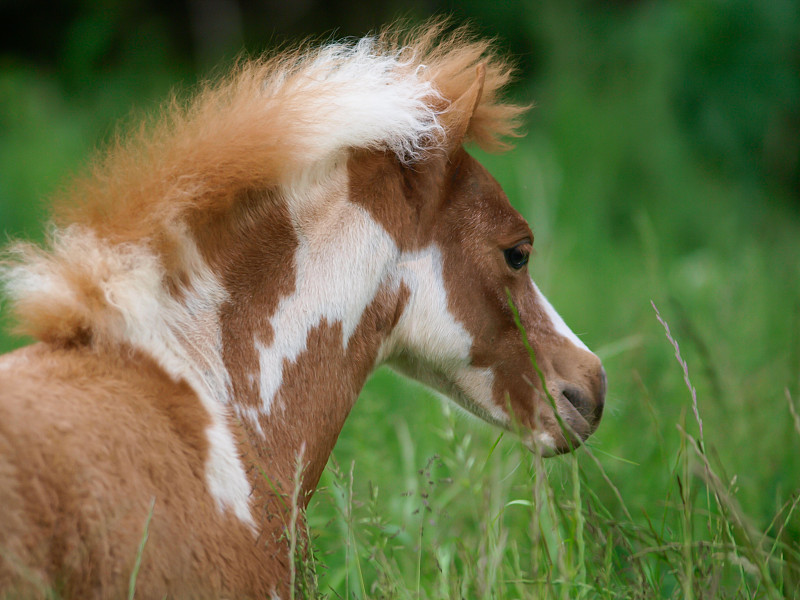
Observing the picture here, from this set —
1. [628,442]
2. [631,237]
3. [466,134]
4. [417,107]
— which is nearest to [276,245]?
[417,107]

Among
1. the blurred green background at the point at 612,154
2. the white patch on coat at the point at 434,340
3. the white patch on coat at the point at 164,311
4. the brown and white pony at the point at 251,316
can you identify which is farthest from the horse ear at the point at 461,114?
the blurred green background at the point at 612,154

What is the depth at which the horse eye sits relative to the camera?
2017 mm

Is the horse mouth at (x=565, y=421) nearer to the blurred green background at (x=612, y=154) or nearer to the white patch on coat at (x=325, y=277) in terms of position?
the white patch on coat at (x=325, y=277)

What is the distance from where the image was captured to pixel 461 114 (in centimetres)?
193

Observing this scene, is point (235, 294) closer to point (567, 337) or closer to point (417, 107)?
point (417, 107)

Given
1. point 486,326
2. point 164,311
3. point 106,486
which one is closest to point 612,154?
point 486,326

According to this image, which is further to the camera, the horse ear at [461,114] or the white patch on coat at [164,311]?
the horse ear at [461,114]

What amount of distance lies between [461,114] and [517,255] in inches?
15.7

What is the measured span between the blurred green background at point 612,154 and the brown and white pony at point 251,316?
1.29 m

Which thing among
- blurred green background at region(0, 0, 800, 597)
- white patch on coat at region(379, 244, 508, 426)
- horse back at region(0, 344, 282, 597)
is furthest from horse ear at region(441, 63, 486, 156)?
blurred green background at region(0, 0, 800, 597)

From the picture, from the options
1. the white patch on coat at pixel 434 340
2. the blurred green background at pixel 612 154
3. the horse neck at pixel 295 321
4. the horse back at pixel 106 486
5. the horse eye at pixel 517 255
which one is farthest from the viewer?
the blurred green background at pixel 612 154

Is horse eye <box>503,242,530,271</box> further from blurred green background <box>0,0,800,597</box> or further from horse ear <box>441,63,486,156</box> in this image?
blurred green background <box>0,0,800,597</box>

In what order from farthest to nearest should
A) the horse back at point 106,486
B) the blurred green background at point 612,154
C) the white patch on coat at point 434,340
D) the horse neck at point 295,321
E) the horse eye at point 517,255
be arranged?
the blurred green background at point 612,154 < the horse eye at point 517,255 < the white patch on coat at point 434,340 < the horse neck at point 295,321 < the horse back at point 106,486

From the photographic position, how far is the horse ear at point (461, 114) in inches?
75.5
